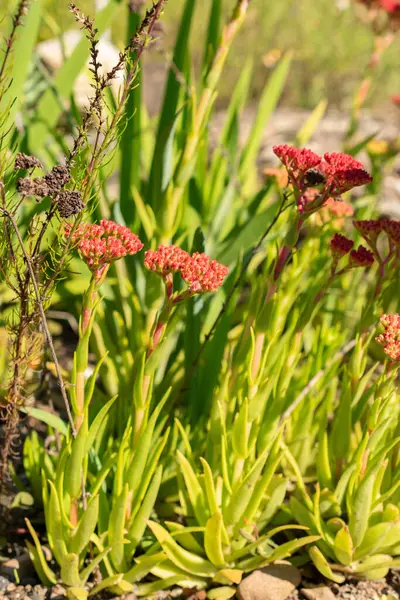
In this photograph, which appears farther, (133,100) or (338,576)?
(133,100)

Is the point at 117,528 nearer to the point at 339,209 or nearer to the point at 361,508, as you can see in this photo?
the point at 361,508

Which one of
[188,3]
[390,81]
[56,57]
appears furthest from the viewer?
[390,81]

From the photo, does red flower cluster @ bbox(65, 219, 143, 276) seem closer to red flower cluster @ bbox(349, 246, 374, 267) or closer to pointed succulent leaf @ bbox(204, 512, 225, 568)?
red flower cluster @ bbox(349, 246, 374, 267)

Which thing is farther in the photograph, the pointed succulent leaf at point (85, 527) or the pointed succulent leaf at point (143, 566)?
the pointed succulent leaf at point (143, 566)

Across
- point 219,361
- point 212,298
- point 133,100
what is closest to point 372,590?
point 219,361

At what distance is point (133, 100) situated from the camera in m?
2.01

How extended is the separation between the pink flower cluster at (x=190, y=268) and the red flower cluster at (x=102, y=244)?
0.15ft

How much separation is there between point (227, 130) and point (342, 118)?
3984 millimetres

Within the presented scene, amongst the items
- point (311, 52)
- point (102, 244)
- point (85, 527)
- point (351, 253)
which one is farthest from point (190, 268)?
point (311, 52)

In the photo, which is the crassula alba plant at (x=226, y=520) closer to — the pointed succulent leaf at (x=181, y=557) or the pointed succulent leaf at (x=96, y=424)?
the pointed succulent leaf at (x=181, y=557)

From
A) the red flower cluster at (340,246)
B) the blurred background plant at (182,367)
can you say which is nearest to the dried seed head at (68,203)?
the blurred background plant at (182,367)

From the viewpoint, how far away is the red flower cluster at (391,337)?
4.12 ft

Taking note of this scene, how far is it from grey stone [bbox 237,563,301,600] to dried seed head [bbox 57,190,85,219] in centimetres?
94

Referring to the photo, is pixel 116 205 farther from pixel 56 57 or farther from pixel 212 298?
pixel 56 57
